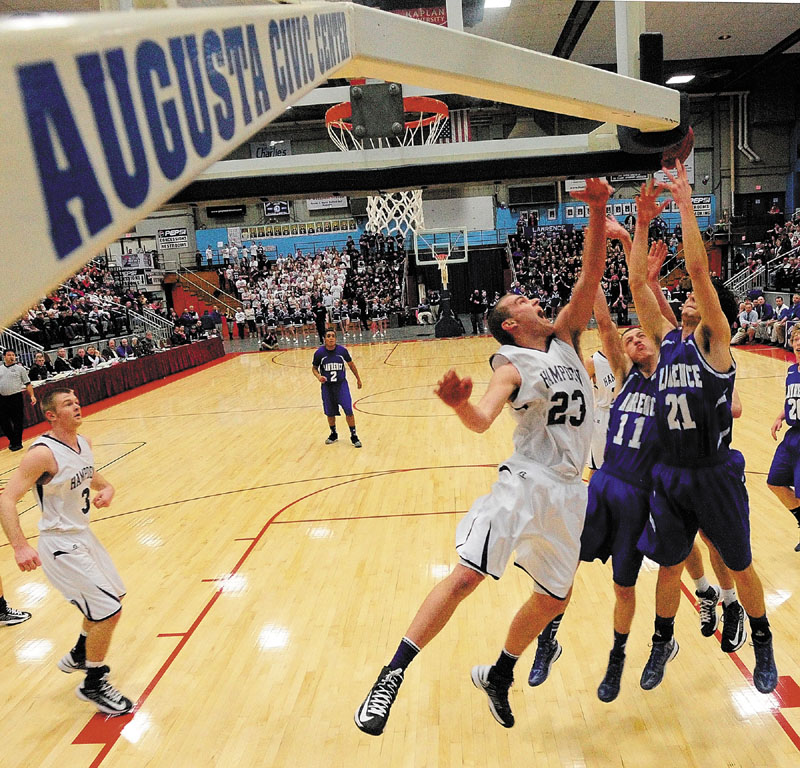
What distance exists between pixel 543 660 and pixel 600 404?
2.36 metres

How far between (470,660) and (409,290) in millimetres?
28415

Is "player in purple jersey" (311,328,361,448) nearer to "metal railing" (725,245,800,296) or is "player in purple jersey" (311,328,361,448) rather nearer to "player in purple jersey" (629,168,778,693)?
"player in purple jersey" (629,168,778,693)

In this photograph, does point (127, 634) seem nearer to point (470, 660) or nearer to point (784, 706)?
point (470, 660)

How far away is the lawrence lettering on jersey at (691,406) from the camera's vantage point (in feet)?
11.6

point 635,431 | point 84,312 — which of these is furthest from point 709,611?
point 84,312

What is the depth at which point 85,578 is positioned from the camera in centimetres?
420

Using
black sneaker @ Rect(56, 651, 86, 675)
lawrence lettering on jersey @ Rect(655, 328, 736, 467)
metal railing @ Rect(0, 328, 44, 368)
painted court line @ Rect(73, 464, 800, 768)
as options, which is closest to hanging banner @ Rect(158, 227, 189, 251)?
metal railing @ Rect(0, 328, 44, 368)

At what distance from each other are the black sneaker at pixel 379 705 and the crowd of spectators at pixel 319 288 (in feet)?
75.7

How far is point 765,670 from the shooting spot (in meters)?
3.72

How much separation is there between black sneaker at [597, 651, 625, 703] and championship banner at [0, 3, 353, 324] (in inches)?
143

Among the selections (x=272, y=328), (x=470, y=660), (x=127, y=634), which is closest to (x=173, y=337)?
(x=272, y=328)

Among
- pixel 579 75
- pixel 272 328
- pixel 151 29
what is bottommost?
pixel 272 328

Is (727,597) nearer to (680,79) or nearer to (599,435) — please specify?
(599,435)

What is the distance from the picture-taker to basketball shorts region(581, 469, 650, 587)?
12.7 feet
